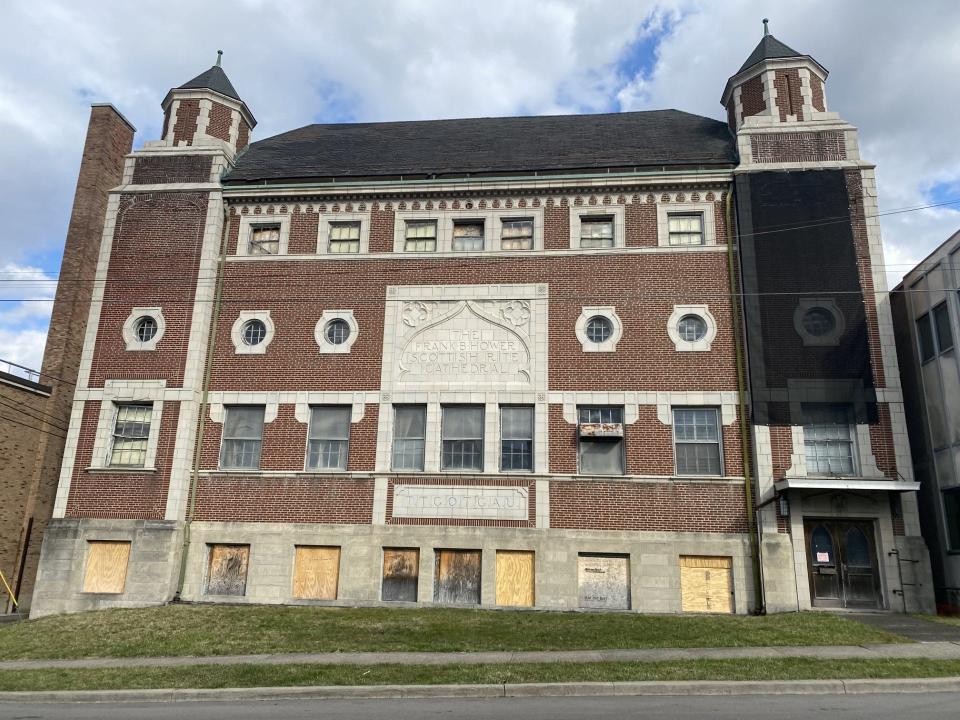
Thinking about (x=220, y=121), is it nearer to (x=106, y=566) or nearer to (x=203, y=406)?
(x=203, y=406)

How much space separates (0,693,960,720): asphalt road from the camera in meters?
9.62

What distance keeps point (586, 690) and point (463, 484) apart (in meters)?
9.98

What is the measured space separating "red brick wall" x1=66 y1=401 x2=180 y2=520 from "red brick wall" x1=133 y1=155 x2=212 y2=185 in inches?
296

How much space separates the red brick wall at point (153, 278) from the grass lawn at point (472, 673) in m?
11.2

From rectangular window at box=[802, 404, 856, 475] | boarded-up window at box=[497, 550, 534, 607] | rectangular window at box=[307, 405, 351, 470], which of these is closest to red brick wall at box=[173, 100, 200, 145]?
rectangular window at box=[307, 405, 351, 470]

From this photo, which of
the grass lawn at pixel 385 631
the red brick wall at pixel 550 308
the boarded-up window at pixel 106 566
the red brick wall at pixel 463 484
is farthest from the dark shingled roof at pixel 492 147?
the grass lawn at pixel 385 631

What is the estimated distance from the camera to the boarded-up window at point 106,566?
20.6 meters

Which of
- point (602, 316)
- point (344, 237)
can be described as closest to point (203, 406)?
point (344, 237)

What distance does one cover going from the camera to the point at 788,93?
74.9ft

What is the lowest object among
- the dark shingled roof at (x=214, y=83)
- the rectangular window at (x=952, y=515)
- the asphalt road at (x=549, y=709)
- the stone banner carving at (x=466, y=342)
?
the asphalt road at (x=549, y=709)

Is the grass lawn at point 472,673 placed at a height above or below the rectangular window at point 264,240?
below

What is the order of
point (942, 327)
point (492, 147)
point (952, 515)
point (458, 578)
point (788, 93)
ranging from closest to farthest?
point (952, 515), point (942, 327), point (458, 578), point (788, 93), point (492, 147)

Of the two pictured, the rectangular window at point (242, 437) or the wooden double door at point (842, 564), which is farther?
the rectangular window at point (242, 437)

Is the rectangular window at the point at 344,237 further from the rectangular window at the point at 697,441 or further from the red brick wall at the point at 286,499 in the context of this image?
the rectangular window at the point at 697,441
